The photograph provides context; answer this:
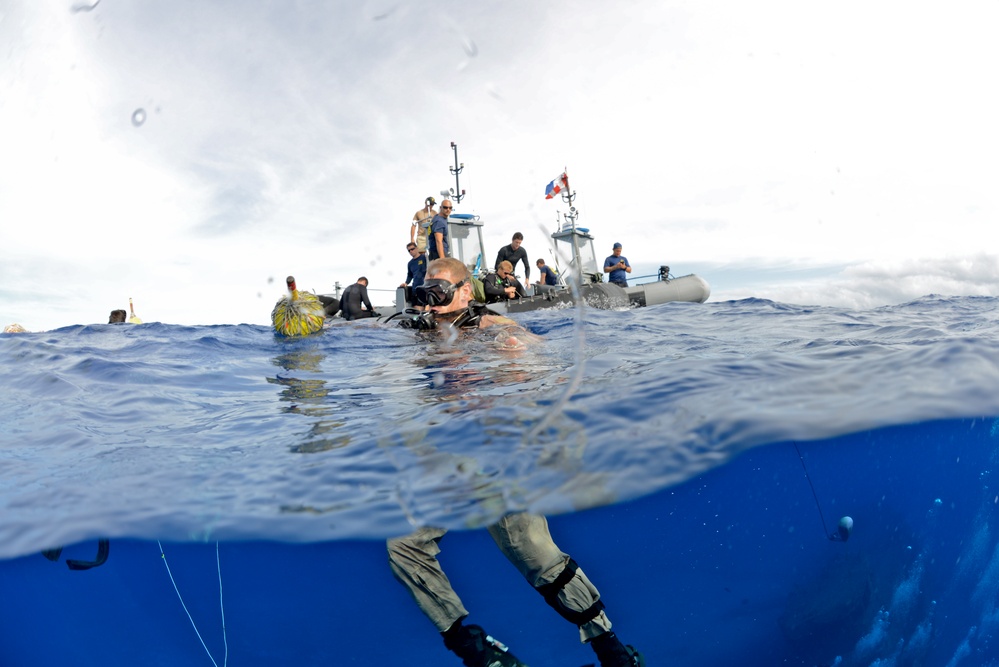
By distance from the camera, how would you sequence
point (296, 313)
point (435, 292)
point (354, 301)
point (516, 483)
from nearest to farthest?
point (516, 483), point (435, 292), point (296, 313), point (354, 301)

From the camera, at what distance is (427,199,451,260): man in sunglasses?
1244 centimetres

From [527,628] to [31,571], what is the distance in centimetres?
709

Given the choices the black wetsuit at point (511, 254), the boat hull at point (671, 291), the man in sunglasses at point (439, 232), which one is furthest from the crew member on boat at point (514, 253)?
the boat hull at point (671, 291)

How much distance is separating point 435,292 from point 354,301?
7.33 metres

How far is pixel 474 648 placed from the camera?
117 inches

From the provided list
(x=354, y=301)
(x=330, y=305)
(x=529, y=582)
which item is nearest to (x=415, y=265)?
(x=354, y=301)

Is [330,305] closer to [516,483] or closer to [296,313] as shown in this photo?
[296,313]

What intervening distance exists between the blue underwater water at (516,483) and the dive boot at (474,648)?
0.75 meters

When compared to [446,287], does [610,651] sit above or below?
below

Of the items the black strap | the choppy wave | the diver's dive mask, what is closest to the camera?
the diver's dive mask

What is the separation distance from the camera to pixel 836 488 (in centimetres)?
859

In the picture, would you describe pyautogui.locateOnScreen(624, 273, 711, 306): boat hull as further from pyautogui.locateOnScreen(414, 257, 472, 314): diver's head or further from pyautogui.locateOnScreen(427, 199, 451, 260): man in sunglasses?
pyautogui.locateOnScreen(414, 257, 472, 314): diver's head

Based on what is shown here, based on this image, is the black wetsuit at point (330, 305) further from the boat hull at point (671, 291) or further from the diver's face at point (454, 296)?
the boat hull at point (671, 291)

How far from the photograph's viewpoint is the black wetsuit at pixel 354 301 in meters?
11.7
